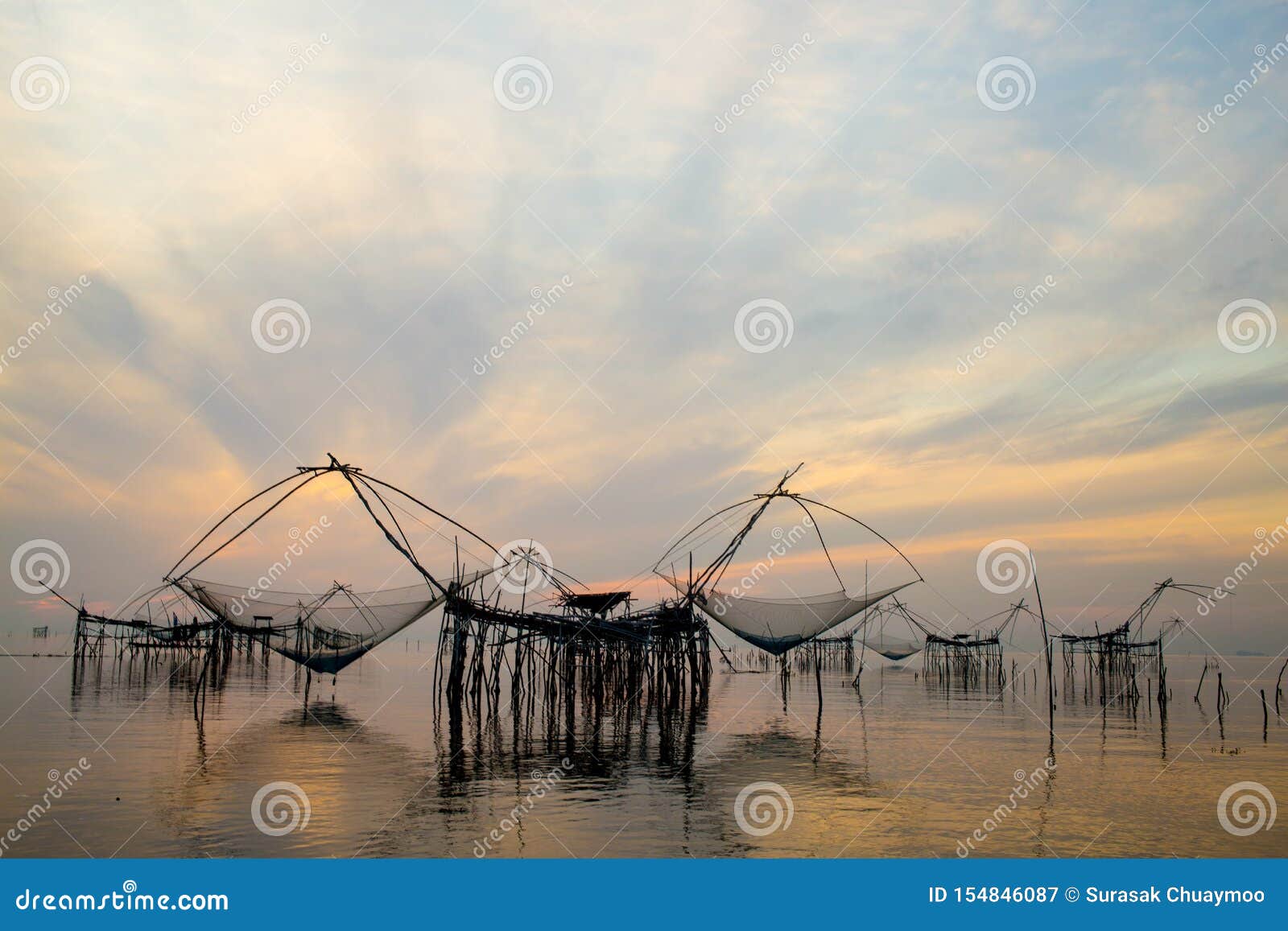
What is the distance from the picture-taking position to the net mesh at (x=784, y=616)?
2183cm

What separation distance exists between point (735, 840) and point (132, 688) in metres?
24.0

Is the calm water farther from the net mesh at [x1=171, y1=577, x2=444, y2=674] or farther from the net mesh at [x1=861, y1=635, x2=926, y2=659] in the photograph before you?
the net mesh at [x1=861, y1=635, x2=926, y2=659]

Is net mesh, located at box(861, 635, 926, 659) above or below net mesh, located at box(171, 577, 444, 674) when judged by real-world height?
below

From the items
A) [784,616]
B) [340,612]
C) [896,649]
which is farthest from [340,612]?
[896,649]

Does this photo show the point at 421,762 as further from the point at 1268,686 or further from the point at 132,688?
the point at 1268,686

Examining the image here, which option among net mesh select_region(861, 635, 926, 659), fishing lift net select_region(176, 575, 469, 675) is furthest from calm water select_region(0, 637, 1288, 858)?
net mesh select_region(861, 635, 926, 659)

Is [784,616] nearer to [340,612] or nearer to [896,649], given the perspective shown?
[340,612]

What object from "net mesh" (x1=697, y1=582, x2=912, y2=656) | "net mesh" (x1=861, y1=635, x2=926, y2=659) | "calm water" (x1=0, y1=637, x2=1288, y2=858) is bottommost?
"net mesh" (x1=861, y1=635, x2=926, y2=659)

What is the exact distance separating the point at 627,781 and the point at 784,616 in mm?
12770

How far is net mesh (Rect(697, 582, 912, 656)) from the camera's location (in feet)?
71.6

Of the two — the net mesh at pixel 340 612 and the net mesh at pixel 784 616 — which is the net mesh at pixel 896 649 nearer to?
the net mesh at pixel 784 616

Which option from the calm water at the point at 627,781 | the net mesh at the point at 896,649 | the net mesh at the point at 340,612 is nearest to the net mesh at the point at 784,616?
the calm water at the point at 627,781

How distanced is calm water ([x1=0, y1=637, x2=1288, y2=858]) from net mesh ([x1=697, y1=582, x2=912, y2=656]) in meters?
2.09

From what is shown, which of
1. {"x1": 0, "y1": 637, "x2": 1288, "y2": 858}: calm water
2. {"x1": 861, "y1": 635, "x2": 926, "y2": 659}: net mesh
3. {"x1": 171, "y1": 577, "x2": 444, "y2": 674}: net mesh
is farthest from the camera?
{"x1": 861, "y1": 635, "x2": 926, "y2": 659}: net mesh
